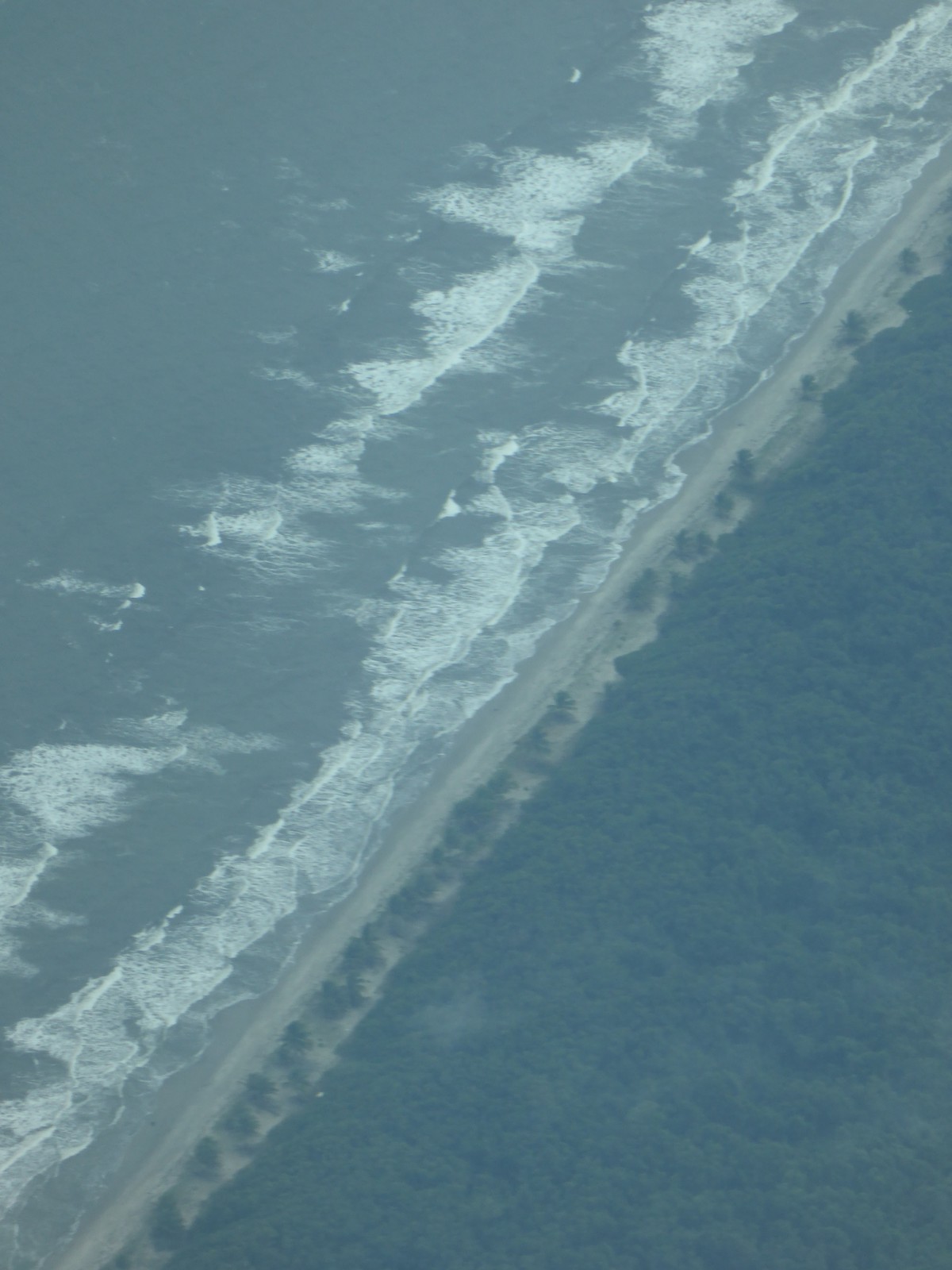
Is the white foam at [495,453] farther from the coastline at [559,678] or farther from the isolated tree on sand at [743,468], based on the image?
the isolated tree on sand at [743,468]

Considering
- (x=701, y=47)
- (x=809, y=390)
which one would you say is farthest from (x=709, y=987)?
(x=701, y=47)

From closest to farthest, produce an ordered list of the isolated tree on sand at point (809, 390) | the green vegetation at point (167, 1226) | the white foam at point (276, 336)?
1. the green vegetation at point (167, 1226)
2. the isolated tree on sand at point (809, 390)
3. the white foam at point (276, 336)

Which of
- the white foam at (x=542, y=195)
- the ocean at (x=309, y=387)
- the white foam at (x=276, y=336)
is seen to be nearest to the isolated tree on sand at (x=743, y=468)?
the ocean at (x=309, y=387)

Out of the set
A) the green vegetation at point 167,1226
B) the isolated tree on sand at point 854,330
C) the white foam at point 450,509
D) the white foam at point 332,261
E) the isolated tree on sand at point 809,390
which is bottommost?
the green vegetation at point 167,1226

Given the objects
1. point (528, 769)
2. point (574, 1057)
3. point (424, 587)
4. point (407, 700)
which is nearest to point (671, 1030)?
point (574, 1057)

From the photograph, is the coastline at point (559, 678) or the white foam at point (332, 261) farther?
the white foam at point (332, 261)

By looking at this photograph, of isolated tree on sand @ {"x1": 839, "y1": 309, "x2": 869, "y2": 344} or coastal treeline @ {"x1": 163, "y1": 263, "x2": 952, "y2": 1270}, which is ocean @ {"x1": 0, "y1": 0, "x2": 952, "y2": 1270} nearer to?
isolated tree on sand @ {"x1": 839, "y1": 309, "x2": 869, "y2": 344}

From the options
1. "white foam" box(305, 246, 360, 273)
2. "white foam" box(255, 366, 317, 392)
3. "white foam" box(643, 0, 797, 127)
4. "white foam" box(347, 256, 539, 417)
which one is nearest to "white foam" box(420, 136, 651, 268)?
"white foam" box(347, 256, 539, 417)

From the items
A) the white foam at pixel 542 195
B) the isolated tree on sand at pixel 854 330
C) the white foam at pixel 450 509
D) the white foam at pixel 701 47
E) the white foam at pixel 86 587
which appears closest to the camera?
the white foam at pixel 86 587

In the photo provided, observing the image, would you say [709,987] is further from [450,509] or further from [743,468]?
[450,509]
